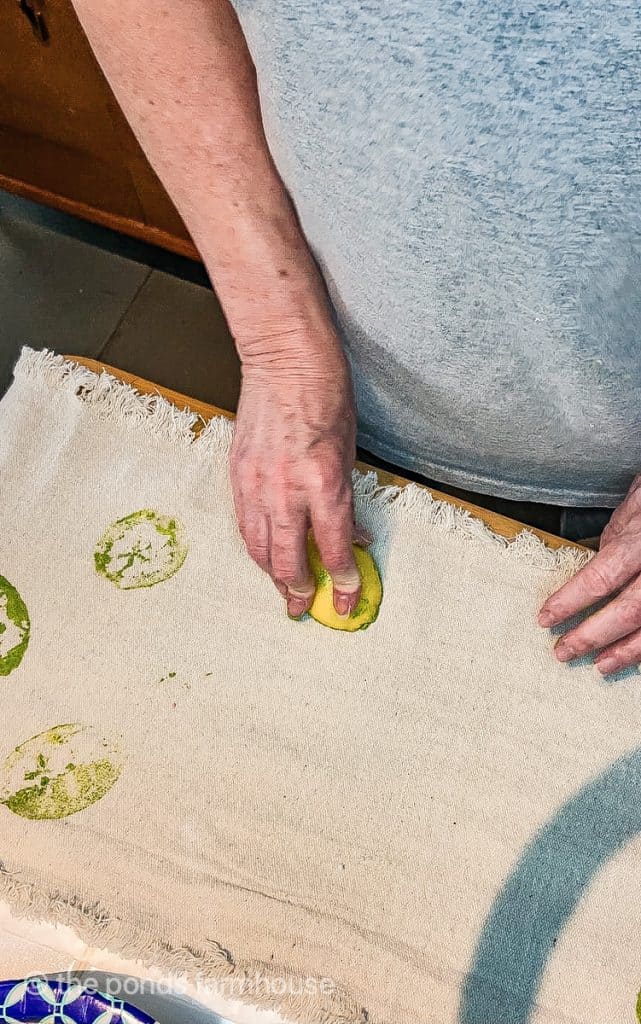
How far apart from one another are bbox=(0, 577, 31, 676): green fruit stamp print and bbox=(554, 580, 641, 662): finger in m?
0.47

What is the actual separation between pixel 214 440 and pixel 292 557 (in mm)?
193

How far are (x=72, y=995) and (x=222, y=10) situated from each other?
0.64m

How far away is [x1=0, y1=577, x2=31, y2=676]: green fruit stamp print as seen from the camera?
0.64m

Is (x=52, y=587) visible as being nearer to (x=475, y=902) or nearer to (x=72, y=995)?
(x=72, y=995)

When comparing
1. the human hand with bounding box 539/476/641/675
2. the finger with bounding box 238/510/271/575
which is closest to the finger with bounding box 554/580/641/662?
the human hand with bounding box 539/476/641/675

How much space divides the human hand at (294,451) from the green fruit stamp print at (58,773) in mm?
221

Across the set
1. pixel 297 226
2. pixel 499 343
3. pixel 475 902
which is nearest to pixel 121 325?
pixel 297 226

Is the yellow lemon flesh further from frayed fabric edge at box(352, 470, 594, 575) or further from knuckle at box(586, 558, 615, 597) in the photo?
knuckle at box(586, 558, 615, 597)

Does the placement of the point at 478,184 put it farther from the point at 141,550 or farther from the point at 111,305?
the point at 111,305

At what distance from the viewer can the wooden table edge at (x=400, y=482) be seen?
0.65 metres

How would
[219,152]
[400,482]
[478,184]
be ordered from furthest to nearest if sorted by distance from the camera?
[400,482] < [219,152] < [478,184]

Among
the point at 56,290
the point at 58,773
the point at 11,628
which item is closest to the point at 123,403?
the point at 11,628

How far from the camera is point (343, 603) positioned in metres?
0.60

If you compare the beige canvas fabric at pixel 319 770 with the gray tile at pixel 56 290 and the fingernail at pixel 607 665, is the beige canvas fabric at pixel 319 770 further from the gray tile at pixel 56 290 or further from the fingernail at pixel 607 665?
the gray tile at pixel 56 290
